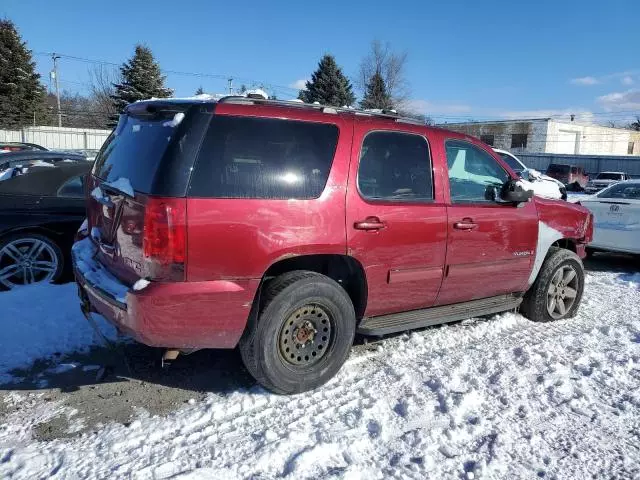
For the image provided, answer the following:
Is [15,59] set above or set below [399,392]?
above

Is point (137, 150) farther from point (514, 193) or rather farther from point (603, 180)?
point (603, 180)

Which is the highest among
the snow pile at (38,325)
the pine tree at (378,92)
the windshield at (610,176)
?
the pine tree at (378,92)

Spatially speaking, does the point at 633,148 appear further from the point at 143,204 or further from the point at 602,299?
the point at 143,204

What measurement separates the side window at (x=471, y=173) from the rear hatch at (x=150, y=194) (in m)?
2.17

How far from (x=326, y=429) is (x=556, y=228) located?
10.8 feet

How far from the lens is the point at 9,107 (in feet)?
125

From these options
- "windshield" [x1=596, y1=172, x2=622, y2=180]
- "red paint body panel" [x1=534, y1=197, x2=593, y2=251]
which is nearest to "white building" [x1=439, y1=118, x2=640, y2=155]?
"windshield" [x1=596, y1=172, x2=622, y2=180]

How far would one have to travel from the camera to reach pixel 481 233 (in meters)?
4.38

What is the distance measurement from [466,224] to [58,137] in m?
36.6

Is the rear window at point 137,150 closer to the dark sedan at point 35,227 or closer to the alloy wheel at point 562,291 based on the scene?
the dark sedan at point 35,227

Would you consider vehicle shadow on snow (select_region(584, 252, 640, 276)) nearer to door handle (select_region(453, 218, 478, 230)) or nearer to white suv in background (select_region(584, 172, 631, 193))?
door handle (select_region(453, 218, 478, 230))

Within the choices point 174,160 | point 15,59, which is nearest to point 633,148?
point 15,59

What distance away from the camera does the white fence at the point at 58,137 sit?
113 ft

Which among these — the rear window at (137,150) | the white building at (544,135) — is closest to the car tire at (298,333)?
the rear window at (137,150)
